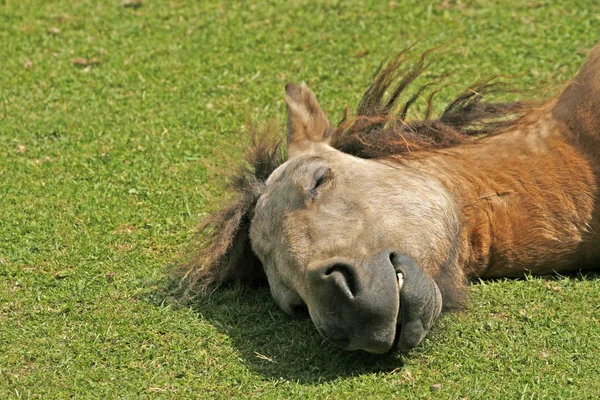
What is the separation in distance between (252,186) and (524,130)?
160 cm

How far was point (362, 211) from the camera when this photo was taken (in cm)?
477

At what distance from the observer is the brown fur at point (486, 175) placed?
5156mm

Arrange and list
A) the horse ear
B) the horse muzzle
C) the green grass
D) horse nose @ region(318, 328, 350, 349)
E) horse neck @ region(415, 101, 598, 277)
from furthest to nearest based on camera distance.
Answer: the horse ear
horse neck @ region(415, 101, 598, 277)
the green grass
horse nose @ region(318, 328, 350, 349)
the horse muzzle

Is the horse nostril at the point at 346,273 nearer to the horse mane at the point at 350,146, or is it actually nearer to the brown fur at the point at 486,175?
the brown fur at the point at 486,175

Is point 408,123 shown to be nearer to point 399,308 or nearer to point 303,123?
point 303,123

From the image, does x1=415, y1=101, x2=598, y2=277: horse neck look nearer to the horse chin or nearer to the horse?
the horse

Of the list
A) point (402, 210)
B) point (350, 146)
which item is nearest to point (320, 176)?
point (402, 210)

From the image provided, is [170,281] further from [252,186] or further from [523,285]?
[523,285]

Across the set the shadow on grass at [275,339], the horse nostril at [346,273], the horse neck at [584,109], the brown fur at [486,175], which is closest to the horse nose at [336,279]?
the horse nostril at [346,273]

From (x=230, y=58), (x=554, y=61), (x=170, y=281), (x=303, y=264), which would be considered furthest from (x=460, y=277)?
(x=230, y=58)

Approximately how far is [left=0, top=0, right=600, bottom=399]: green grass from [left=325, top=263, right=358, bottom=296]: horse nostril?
0.54 metres

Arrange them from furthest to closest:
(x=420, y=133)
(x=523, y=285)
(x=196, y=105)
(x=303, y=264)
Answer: (x=196, y=105) → (x=420, y=133) → (x=523, y=285) → (x=303, y=264)

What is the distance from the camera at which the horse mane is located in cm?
547

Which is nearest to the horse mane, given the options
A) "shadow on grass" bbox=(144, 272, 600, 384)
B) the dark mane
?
the dark mane
